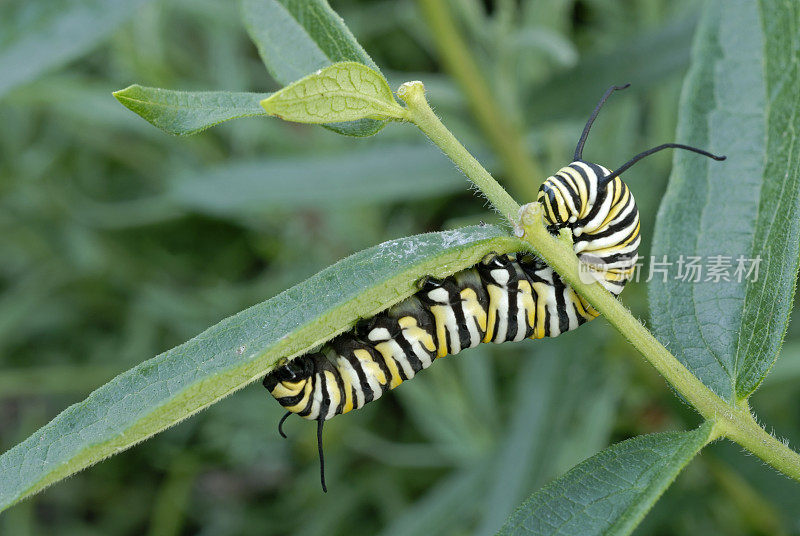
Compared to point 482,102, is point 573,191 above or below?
below

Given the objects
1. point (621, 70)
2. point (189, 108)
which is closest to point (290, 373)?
point (189, 108)

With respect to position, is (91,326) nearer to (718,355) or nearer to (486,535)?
(486,535)

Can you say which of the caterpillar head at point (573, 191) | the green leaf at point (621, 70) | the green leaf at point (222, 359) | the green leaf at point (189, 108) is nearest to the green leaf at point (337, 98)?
the green leaf at point (189, 108)

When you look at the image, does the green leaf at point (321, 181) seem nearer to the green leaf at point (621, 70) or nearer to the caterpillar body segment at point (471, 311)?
the green leaf at point (621, 70)

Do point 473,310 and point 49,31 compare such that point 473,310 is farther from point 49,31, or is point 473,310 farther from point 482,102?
point 49,31

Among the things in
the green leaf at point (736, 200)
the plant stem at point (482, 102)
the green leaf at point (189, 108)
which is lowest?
the green leaf at point (736, 200)

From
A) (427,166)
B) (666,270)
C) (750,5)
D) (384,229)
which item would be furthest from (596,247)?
(384,229)

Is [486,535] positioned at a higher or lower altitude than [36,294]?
lower
